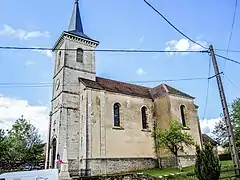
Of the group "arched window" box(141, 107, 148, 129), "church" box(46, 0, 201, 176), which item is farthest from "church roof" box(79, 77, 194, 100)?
"arched window" box(141, 107, 148, 129)

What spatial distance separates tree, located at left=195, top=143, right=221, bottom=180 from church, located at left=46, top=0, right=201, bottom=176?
483 inches

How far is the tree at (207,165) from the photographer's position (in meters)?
11.7

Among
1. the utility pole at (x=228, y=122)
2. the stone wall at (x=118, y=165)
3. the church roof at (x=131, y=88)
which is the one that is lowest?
the stone wall at (x=118, y=165)

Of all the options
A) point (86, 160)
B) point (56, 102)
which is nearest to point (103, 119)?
point (86, 160)

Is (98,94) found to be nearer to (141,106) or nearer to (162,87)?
(141,106)

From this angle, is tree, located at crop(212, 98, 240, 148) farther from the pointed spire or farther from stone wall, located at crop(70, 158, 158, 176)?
the pointed spire

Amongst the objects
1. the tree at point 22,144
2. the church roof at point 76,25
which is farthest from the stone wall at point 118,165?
the church roof at point 76,25

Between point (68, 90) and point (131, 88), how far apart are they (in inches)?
360

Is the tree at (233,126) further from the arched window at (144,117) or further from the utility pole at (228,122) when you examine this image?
the utility pole at (228,122)

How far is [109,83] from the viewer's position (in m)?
31.0

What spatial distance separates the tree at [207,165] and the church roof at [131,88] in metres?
16.5

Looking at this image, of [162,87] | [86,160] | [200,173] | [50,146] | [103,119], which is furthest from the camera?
[162,87]

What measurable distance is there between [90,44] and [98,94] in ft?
30.4

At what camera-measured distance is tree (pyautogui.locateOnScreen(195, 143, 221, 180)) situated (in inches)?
460
